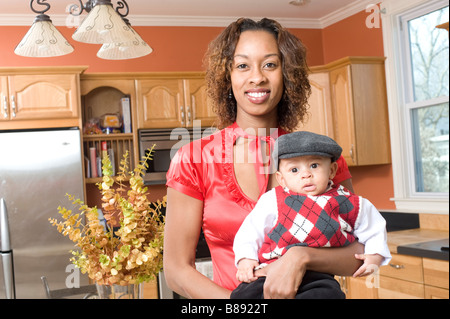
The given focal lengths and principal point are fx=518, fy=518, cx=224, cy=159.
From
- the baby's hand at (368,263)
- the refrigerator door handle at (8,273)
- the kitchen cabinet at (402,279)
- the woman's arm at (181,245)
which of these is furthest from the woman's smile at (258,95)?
the refrigerator door handle at (8,273)

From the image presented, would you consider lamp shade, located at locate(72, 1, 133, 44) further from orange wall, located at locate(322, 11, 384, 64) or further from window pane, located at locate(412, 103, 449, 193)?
orange wall, located at locate(322, 11, 384, 64)

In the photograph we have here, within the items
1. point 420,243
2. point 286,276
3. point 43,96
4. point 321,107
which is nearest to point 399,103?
point 321,107

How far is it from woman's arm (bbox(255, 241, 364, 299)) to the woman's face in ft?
0.94

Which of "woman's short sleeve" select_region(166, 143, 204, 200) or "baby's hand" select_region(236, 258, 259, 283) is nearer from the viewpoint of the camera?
"baby's hand" select_region(236, 258, 259, 283)

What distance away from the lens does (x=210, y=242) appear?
42.0 inches

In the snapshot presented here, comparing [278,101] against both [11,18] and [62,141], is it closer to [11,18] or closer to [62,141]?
[62,141]

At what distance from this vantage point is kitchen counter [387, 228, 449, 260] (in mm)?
2846

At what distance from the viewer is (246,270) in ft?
3.03

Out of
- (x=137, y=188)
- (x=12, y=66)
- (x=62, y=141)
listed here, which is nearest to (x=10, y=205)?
(x=62, y=141)

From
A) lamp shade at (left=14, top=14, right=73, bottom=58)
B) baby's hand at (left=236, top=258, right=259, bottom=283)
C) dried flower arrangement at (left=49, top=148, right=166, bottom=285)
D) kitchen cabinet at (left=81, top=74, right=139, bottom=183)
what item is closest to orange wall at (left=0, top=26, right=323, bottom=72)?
kitchen cabinet at (left=81, top=74, right=139, bottom=183)

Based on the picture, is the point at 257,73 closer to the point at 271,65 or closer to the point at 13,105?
the point at 271,65

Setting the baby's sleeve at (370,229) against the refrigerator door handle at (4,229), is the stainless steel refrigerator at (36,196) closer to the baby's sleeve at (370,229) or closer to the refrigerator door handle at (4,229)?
the refrigerator door handle at (4,229)
